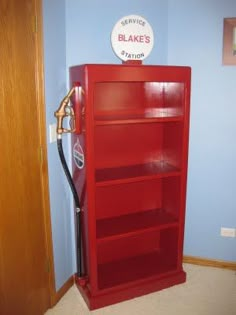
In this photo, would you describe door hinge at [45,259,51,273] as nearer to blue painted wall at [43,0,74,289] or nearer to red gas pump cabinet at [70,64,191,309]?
blue painted wall at [43,0,74,289]

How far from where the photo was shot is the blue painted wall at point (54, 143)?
1.97 meters

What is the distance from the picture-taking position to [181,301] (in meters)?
2.23

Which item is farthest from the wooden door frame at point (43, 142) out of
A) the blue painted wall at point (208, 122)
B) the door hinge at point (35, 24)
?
the blue painted wall at point (208, 122)

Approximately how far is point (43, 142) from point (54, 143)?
0.14m

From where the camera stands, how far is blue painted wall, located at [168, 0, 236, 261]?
234 cm

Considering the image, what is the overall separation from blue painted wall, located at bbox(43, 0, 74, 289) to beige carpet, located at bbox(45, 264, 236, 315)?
183 millimetres

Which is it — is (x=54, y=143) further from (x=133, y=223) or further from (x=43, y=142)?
(x=133, y=223)

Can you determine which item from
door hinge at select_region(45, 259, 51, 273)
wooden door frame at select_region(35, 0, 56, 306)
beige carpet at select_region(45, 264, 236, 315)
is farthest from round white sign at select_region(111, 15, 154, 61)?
beige carpet at select_region(45, 264, 236, 315)

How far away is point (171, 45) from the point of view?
7.97ft

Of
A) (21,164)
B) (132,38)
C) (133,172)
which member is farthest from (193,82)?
(21,164)

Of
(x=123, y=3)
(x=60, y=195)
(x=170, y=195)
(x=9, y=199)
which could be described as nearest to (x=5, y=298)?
(x=9, y=199)

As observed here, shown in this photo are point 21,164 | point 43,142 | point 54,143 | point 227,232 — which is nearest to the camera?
point 21,164

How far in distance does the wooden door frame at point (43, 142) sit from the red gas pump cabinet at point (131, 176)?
0.20 meters

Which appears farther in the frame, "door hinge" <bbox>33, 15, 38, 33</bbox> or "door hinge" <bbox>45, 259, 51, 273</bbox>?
"door hinge" <bbox>45, 259, 51, 273</bbox>
